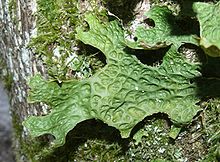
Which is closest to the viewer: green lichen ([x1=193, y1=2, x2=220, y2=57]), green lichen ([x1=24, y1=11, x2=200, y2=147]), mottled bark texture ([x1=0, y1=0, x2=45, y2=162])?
green lichen ([x1=193, y1=2, x2=220, y2=57])

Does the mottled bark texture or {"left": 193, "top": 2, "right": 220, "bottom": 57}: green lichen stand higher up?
{"left": 193, "top": 2, "right": 220, "bottom": 57}: green lichen

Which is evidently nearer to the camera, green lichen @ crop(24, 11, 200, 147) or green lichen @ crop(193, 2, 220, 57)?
green lichen @ crop(193, 2, 220, 57)

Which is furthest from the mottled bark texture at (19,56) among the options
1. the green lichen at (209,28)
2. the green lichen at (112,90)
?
the green lichen at (209,28)

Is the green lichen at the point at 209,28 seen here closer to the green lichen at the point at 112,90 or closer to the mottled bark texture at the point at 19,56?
A: the green lichen at the point at 112,90

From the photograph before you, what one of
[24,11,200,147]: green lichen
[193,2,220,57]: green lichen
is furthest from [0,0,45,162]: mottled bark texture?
[193,2,220,57]: green lichen

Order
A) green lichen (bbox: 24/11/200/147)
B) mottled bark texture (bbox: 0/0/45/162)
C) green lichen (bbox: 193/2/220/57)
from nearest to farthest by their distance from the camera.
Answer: green lichen (bbox: 193/2/220/57) → green lichen (bbox: 24/11/200/147) → mottled bark texture (bbox: 0/0/45/162)

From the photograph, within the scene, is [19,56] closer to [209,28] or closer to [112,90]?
[112,90]

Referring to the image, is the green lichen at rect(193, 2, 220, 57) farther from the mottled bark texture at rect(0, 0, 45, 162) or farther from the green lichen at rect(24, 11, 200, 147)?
the mottled bark texture at rect(0, 0, 45, 162)

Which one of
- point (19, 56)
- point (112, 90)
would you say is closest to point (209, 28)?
point (112, 90)

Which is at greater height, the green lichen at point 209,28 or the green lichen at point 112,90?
the green lichen at point 209,28
